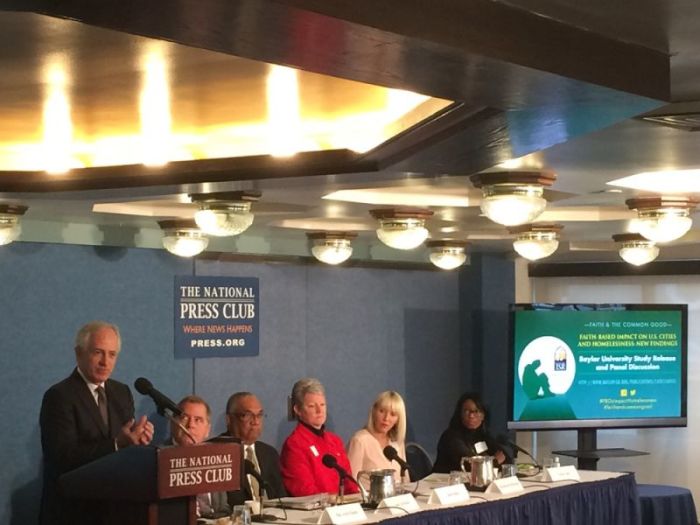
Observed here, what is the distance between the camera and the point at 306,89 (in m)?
3.56

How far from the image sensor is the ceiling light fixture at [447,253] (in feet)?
26.1

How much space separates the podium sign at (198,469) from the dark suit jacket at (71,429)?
21.3 inches

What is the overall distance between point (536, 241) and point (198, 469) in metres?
2.78

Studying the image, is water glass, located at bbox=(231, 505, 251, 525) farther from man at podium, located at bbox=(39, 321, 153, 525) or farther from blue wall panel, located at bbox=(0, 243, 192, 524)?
blue wall panel, located at bbox=(0, 243, 192, 524)

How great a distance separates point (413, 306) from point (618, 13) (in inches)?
272

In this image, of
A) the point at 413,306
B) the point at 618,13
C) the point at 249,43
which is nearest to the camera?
the point at 249,43

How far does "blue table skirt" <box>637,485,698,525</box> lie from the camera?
7.90 meters

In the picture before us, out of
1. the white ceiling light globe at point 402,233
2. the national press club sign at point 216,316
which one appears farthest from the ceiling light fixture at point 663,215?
the national press club sign at point 216,316

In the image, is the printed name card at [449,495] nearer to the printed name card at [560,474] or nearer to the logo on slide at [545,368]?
the printed name card at [560,474]

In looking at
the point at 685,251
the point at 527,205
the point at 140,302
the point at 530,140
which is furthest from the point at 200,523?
the point at 685,251

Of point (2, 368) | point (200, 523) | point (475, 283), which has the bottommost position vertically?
point (200, 523)

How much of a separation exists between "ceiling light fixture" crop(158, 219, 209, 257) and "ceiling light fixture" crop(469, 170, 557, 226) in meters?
2.57

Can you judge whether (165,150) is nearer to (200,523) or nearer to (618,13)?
(200,523)

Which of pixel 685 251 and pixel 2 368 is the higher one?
pixel 685 251
